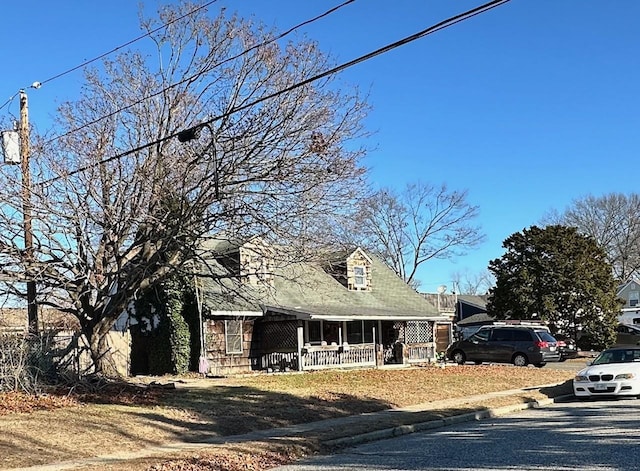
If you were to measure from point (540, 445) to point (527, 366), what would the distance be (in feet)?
63.8

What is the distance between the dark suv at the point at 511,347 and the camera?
3083 cm

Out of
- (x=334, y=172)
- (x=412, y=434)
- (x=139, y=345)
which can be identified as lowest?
(x=412, y=434)

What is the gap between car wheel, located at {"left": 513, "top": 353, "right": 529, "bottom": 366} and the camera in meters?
31.1

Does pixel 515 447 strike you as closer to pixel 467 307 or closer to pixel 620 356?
pixel 620 356

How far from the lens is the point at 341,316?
29.6 metres

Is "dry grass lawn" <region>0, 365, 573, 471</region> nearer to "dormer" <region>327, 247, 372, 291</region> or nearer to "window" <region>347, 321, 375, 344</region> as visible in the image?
"window" <region>347, 321, 375, 344</region>

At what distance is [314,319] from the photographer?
28562 millimetres

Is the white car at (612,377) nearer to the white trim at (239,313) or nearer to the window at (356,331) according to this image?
the white trim at (239,313)

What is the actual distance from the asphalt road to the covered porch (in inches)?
527

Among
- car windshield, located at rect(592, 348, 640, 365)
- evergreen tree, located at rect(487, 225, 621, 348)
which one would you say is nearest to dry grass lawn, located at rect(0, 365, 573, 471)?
car windshield, located at rect(592, 348, 640, 365)

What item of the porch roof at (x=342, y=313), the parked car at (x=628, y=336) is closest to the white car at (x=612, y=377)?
the porch roof at (x=342, y=313)

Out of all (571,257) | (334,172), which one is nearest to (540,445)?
(334,172)

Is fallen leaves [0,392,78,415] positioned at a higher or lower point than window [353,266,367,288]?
lower

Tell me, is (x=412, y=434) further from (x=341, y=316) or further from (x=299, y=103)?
(x=341, y=316)
